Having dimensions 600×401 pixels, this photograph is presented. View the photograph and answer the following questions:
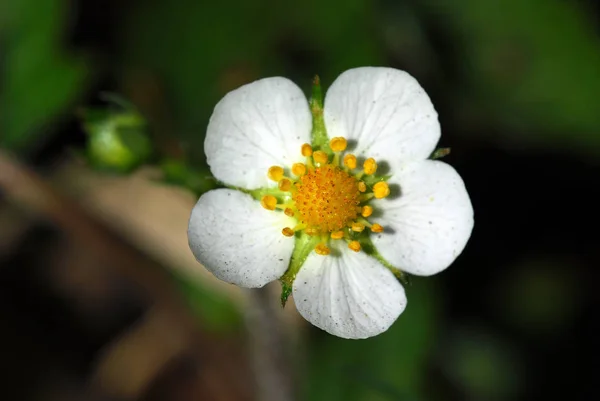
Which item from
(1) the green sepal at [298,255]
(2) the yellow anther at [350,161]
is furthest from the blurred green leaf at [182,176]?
(2) the yellow anther at [350,161]

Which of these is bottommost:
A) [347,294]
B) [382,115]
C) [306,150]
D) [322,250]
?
[347,294]

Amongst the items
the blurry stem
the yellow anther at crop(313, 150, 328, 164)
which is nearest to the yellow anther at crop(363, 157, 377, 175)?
the yellow anther at crop(313, 150, 328, 164)

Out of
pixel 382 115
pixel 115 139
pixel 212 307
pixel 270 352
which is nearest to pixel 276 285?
pixel 212 307

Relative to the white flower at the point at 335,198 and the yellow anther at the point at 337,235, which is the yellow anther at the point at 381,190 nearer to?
the white flower at the point at 335,198

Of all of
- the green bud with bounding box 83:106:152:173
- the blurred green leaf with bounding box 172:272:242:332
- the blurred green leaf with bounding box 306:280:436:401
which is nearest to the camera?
the green bud with bounding box 83:106:152:173

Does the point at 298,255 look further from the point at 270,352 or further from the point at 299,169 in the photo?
the point at 270,352

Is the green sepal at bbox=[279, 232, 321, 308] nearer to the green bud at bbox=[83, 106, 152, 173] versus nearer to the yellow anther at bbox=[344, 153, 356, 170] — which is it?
the yellow anther at bbox=[344, 153, 356, 170]
